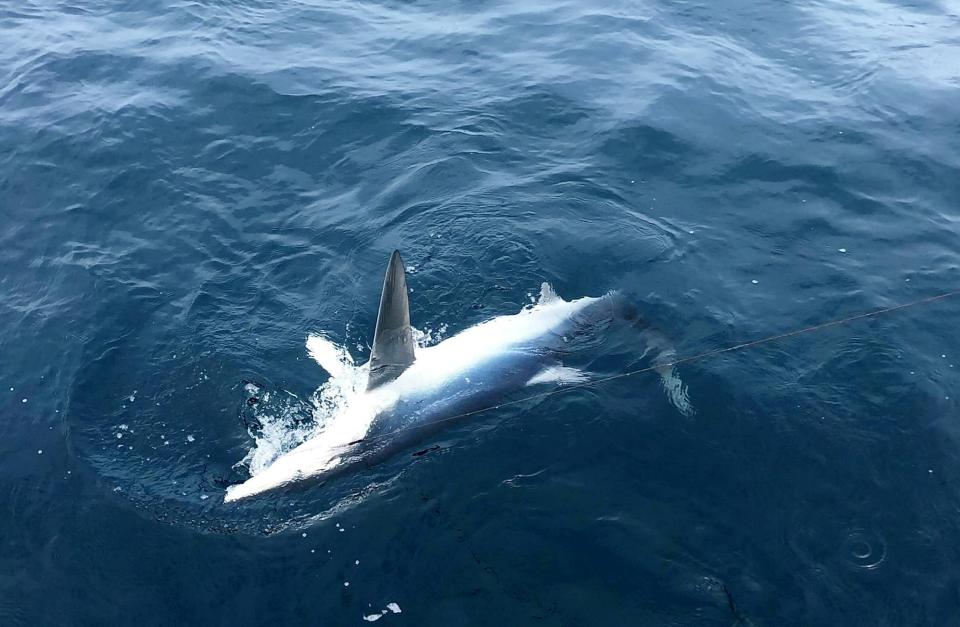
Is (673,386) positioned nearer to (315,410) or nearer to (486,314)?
(486,314)

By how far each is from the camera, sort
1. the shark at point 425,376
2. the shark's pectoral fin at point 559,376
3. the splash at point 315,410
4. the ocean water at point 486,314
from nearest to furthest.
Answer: the ocean water at point 486,314, the shark at point 425,376, the splash at point 315,410, the shark's pectoral fin at point 559,376

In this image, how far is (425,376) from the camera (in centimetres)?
1025

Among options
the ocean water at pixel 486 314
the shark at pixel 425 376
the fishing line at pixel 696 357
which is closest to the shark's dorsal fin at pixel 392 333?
the shark at pixel 425 376

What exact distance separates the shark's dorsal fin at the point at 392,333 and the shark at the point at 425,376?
14 millimetres

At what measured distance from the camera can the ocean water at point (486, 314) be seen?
28.0 ft

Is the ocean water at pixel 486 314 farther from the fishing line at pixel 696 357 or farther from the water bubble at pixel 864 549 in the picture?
the fishing line at pixel 696 357

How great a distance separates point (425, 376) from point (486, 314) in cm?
226

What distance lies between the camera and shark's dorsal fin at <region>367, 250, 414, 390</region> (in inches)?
371

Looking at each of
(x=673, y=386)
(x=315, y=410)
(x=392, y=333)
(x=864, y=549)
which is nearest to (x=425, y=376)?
(x=392, y=333)

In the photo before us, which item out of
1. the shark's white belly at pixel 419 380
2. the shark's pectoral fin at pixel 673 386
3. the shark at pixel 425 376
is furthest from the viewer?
the shark's pectoral fin at pixel 673 386

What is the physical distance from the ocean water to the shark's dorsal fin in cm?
104

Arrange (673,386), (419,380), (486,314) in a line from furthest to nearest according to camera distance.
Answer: (486,314)
(673,386)
(419,380)

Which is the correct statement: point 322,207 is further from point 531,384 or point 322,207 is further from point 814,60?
point 814,60

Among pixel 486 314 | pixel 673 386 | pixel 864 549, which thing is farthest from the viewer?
pixel 486 314
